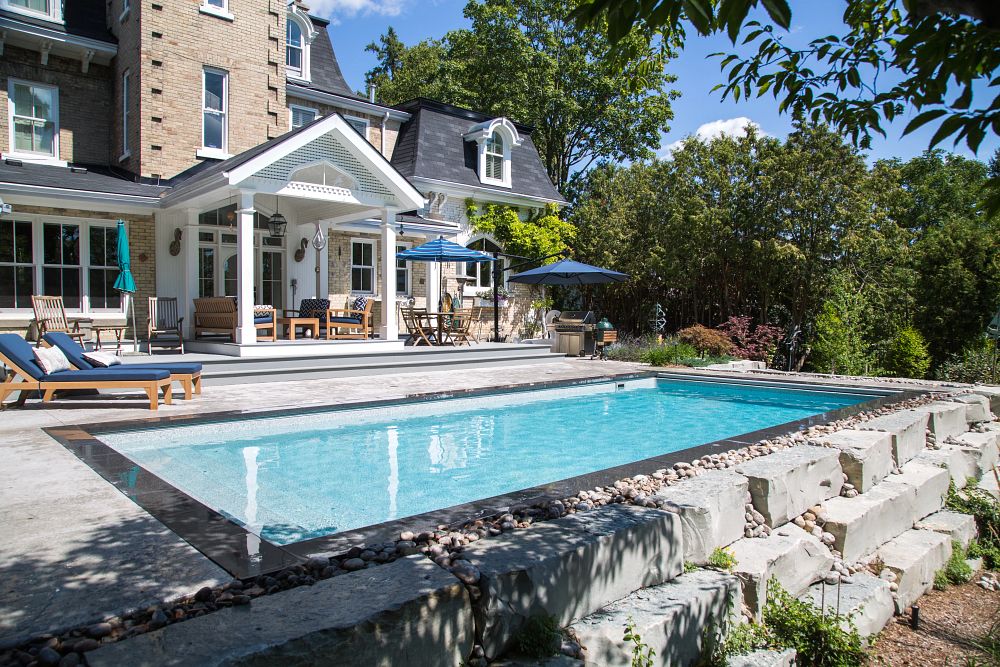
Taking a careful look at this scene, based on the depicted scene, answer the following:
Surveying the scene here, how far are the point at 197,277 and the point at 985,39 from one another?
13.8 metres

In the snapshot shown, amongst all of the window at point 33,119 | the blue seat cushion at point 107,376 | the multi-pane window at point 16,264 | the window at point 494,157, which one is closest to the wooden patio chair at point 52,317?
the multi-pane window at point 16,264

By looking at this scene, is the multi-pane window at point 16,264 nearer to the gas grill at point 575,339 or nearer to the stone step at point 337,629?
the gas grill at point 575,339

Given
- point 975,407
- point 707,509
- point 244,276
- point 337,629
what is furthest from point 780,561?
point 244,276

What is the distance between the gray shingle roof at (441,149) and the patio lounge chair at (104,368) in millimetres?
10209

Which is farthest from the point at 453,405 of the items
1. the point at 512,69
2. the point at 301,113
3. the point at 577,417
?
the point at 512,69

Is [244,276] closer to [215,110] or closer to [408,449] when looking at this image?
[408,449]

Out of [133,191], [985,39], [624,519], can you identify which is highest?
[133,191]

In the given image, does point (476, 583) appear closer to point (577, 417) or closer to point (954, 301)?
point (577, 417)

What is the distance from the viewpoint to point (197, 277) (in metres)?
13.6

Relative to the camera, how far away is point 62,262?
41.2 ft

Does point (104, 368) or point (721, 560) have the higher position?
point (104, 368)

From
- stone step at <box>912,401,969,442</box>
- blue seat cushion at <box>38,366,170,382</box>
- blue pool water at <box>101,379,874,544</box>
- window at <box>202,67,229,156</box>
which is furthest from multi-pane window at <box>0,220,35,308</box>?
stone step at <box>912,401,969,442</box>

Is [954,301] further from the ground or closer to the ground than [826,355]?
further from the ground

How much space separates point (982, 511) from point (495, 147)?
16510 mm
